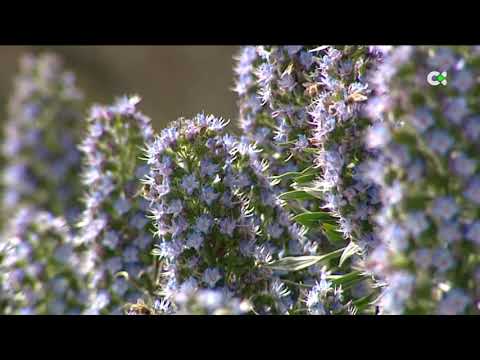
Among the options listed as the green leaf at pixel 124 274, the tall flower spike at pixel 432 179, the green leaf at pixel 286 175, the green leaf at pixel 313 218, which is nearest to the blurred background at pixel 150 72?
the green leaf at pixel 124 274

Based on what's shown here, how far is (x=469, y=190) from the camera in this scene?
164cm

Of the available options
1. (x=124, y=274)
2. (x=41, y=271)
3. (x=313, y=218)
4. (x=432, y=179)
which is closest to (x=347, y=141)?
(x=313, y=218)

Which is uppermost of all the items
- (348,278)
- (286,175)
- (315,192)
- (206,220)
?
(286,175)

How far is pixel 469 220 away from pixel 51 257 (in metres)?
1.98

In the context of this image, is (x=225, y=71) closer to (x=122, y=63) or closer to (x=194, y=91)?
(x=194, y=91)

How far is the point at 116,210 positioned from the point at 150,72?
6.87 m

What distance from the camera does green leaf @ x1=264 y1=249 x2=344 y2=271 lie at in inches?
97.5

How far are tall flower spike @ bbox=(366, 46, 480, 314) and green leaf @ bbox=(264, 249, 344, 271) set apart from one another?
76 centimetres

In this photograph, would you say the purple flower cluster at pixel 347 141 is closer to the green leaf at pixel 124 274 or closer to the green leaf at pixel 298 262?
the green leaf at pixel 298 262

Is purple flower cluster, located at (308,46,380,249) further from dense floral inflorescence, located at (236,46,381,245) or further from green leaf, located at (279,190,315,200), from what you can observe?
green leaf, located at (279,190,315,200)

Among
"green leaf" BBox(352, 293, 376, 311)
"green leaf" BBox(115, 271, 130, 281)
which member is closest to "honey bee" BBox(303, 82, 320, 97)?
"green leaf" BBox(352, 293, 376, 311)

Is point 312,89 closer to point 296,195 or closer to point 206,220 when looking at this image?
point 296,195

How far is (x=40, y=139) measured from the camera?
5.03m

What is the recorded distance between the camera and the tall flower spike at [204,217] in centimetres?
240
